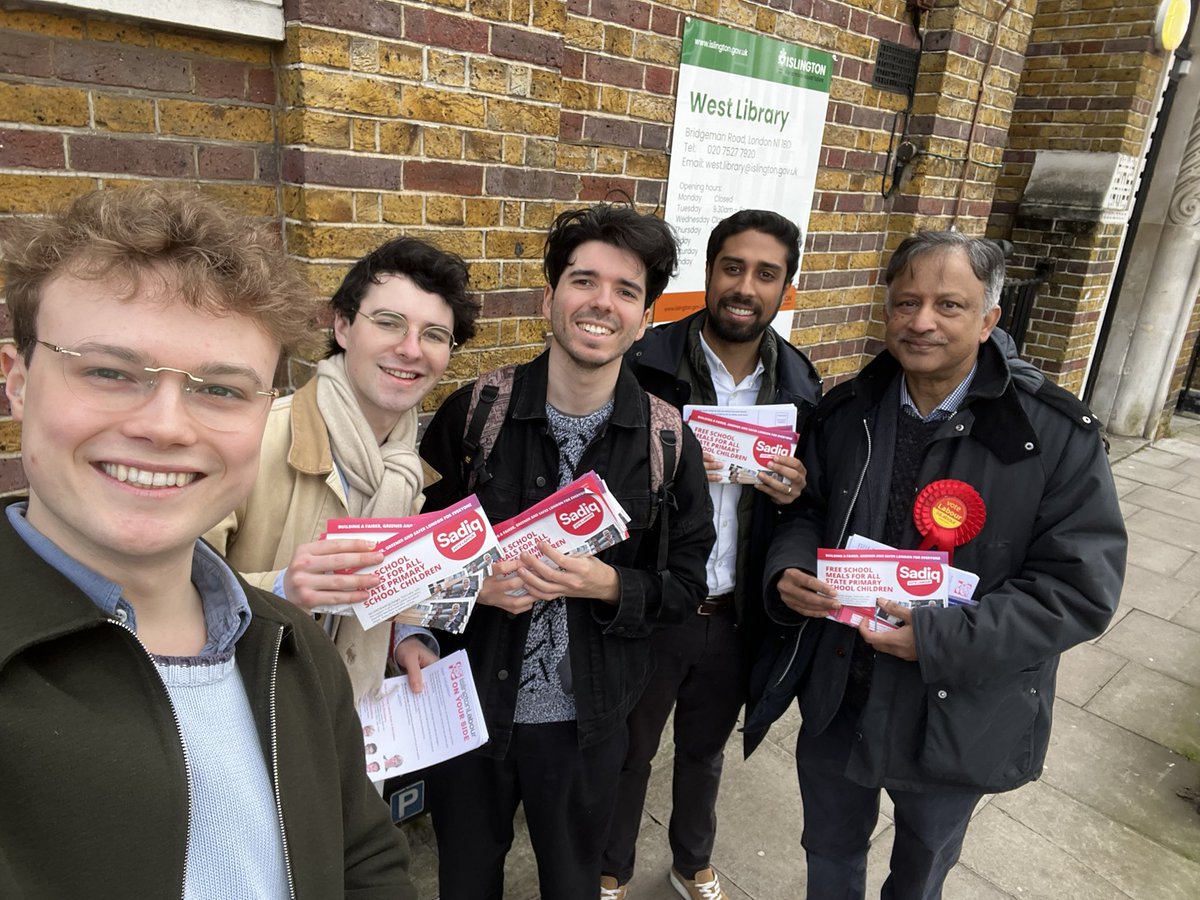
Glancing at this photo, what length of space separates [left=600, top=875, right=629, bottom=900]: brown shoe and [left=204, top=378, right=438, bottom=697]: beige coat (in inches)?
67.7

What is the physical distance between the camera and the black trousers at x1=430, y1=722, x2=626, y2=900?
1.91m

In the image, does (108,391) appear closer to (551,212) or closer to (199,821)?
(199,821)

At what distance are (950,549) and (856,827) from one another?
0.97m

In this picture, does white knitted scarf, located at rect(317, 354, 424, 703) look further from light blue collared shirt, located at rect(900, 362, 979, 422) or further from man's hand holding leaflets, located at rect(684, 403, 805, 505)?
light blue collared shirt, located at rect(900, 362, 979, 422)

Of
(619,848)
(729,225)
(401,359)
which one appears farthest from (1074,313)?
(401,359)

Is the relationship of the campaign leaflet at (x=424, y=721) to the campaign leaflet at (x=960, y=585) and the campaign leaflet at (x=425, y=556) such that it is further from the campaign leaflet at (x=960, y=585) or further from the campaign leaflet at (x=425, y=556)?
the campaign leaflet at (x=960, y=585)

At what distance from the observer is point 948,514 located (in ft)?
6.29

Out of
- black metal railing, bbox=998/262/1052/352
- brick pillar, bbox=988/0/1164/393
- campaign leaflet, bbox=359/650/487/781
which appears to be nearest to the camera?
campaign leaflet, bbox=359/650/487/781

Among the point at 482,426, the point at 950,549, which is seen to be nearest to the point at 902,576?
the point at 950,549

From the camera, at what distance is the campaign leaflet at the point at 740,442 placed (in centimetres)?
213

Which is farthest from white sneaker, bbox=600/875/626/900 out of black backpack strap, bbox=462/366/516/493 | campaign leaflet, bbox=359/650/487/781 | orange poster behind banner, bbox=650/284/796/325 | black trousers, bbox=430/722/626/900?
orange poster behind banner, bbox=650/284/796/325

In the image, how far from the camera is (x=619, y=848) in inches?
98.2

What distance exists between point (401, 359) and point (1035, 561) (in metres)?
1.64

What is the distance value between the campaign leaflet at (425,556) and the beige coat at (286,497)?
14 centimetres
